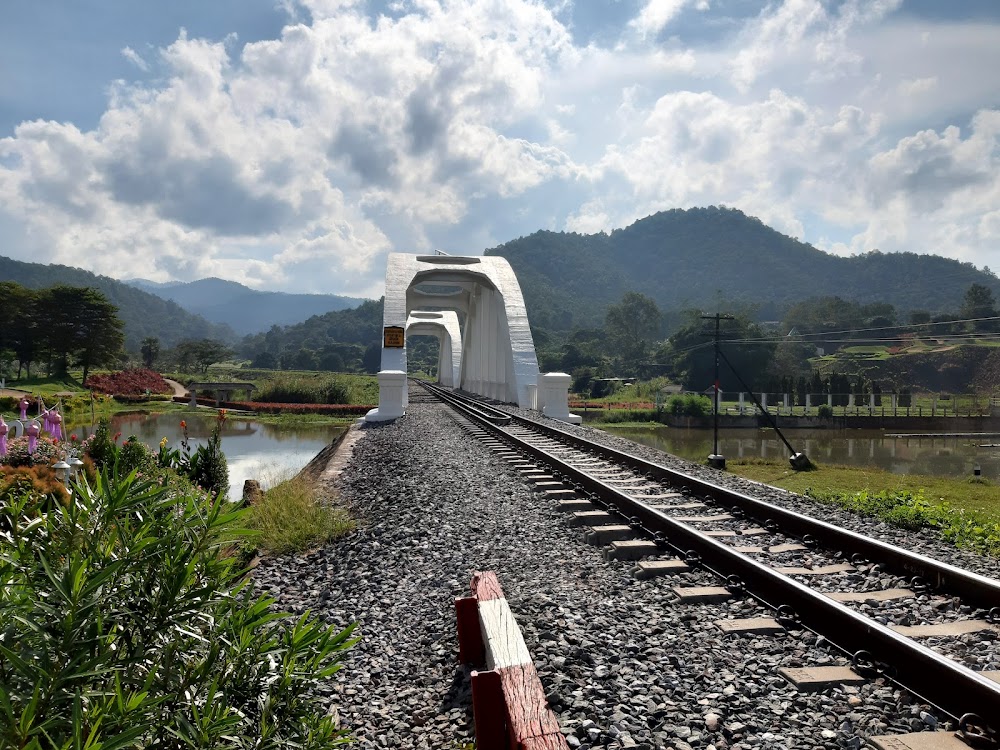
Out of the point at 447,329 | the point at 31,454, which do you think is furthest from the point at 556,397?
the point at 447,329

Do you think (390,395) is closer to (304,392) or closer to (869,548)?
(869,548)

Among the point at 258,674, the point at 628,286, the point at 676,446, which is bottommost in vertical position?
the point at 676,446

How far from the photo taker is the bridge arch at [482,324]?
62.2 feet

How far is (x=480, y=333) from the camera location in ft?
111

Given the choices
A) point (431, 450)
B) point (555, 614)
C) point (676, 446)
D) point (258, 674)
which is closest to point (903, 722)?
point (555, 614)

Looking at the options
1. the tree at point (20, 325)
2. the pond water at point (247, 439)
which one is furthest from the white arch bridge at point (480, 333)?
the tree at point (20, 325)

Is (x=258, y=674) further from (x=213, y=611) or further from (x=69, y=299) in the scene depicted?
(x=69, y=299)

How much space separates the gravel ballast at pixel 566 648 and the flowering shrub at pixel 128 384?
41.2 metres

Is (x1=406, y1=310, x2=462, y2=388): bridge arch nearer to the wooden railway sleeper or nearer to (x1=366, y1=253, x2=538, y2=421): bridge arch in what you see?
(x1=366, y1=253, x2=538, y2=421): bridge arch

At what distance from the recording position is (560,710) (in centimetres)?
252

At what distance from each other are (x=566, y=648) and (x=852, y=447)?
3074cm

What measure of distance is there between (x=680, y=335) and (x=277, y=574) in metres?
68.7

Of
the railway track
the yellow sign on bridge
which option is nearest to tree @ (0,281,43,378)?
the yellow sign on bridge

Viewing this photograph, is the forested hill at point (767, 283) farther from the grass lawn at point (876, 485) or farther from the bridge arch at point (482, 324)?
the grass lawn at point (876, 485)
